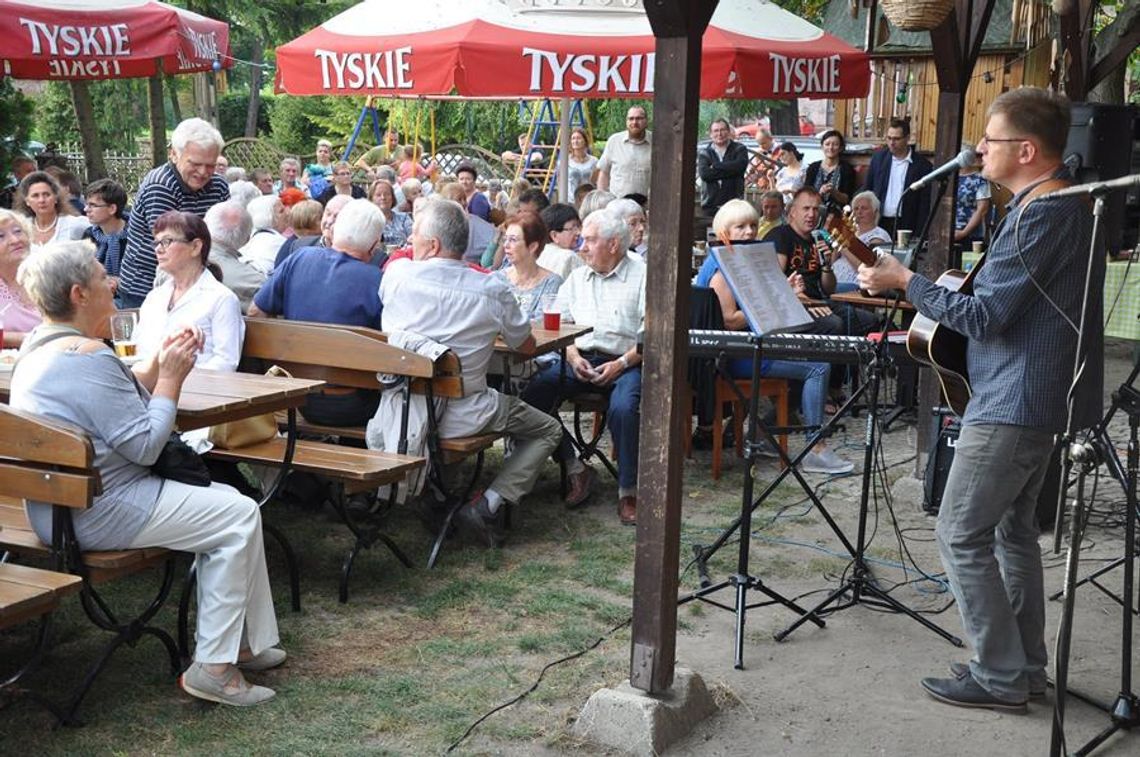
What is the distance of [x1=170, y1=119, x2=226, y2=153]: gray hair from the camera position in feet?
19.8

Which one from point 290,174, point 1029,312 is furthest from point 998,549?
point 290,174

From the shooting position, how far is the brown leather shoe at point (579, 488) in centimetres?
607

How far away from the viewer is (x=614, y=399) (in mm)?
6043

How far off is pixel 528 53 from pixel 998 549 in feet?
14.0

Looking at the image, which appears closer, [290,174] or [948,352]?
[948,352]

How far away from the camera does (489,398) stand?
17.7 feet

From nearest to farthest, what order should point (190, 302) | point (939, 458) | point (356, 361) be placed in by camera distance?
point (190, 302) < point (356, 361) < point (939, 458)

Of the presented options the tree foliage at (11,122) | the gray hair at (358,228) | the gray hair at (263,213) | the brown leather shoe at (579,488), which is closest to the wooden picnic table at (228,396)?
the gray hair at (358,228)

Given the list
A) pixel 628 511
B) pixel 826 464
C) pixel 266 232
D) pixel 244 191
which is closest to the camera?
pixel 628 511

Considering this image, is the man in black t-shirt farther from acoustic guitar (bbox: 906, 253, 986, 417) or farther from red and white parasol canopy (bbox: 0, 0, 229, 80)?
red and white parasol canopy (bbox: 0, 0, 229, 80)

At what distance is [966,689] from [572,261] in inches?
155

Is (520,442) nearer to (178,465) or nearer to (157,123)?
(178,465)

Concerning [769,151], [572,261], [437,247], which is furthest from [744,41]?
[769,151]

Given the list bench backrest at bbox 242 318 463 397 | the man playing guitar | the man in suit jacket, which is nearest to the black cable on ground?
the man playing guitar
